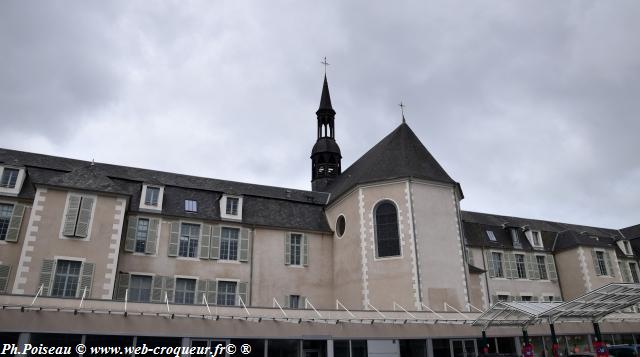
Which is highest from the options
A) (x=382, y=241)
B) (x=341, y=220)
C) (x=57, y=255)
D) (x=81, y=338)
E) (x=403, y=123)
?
(x=403, y=123)

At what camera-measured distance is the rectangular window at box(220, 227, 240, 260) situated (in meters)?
22.4

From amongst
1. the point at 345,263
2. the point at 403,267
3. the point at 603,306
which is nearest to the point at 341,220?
the point at 345,263

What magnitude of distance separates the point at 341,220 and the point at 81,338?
14225mm

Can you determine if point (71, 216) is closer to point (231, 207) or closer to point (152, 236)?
point (152, 236)

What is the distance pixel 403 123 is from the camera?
26.5 metres

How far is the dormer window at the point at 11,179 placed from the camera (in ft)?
63.4

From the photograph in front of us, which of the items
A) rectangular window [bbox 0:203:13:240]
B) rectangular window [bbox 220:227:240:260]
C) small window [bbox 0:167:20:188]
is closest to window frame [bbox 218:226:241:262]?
rectangular window [bbox 220:227:240:260]

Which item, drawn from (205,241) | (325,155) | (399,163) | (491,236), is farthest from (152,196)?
(491,236)

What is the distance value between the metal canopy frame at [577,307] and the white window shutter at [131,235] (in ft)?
47.0

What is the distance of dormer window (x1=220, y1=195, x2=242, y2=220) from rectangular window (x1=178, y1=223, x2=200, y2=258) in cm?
148

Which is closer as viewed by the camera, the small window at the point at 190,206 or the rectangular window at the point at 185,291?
the rectangular window at the point at 185,291

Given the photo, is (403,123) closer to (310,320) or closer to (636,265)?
(310,320)

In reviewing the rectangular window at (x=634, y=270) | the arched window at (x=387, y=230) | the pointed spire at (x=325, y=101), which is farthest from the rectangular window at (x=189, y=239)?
the rectangular window at (x=634, y=270)

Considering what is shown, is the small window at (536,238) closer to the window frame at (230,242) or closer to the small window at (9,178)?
the window frame at (230,242)
